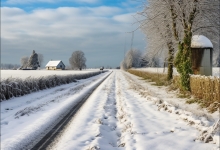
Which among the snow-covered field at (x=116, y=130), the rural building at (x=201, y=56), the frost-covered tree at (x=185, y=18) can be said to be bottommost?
the snow-covered field at (x=116, y=130)

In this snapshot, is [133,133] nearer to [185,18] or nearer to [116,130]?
[116,130]

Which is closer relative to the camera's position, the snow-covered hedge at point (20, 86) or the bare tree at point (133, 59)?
the snow-covered hedge at point (20, 86)

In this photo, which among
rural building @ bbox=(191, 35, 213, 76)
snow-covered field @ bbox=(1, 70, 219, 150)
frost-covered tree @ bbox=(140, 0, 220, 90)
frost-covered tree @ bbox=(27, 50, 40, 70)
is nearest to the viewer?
snow-covered field @ bbox=(1, 70, 219, 150)

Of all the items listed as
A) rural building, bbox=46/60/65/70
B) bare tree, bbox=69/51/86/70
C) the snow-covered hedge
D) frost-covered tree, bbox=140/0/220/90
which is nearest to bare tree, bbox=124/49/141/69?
rural building, bbox=46/60/65/70

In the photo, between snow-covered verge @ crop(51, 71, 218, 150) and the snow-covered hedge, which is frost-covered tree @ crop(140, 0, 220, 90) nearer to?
snow-covered verge @ crop(51, 71, 218, 150)

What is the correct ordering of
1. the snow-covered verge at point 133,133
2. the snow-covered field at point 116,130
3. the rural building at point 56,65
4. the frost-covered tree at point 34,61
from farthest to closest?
the frost-covered tree at point 34,61 < the rural building at point 56,65 < the snow-covered field at point 116,130 < the snow-covered verge at point 133,133

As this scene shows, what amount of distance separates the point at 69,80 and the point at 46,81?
31.4 feet

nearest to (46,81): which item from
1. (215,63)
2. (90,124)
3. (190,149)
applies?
(90,124)

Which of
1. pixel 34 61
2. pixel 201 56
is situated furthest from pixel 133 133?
pixel 34 61

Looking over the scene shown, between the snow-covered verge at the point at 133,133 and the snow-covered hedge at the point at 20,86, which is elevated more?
the snow-covered hedge at the point at 20,86

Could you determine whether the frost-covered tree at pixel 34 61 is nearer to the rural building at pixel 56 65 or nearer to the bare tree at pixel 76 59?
the rural building at pixel 56 65

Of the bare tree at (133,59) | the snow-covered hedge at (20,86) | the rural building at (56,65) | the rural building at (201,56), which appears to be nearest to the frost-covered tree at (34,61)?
the rural building at (56,65)

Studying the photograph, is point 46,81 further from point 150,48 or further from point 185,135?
point 185,135

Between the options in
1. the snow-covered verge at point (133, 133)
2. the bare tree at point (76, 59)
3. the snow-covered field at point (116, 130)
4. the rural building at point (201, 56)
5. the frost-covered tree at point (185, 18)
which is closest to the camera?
the snow-covered verge at point (133, 133)
